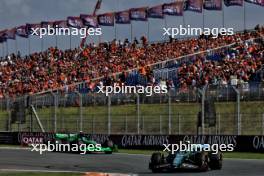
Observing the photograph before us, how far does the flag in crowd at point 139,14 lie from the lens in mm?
53062

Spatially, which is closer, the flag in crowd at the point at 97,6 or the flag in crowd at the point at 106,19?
the flag in crowd at the point at 106,19

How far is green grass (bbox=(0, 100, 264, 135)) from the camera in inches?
1038

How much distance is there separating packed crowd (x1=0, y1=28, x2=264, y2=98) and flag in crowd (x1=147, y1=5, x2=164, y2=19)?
3.82 metres

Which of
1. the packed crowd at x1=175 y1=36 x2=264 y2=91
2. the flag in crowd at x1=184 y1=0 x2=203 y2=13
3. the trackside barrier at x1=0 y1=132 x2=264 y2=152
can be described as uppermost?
the flag in crowd at x1=184 y1=0 x2=203 y2=13

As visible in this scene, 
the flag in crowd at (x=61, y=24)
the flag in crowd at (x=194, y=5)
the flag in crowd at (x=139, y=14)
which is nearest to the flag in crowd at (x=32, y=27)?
the flag in crowd at (x=61, y=24)

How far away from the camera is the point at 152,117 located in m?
28.7

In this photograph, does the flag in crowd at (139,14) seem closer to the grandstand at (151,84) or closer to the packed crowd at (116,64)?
the packed crowd at (116,64)

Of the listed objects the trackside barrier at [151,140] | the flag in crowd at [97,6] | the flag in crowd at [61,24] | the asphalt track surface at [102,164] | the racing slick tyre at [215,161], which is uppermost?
the flag in crowd at [97,6]

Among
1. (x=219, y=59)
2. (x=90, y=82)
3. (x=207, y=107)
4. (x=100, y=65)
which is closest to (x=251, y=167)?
(x=207, y=107)

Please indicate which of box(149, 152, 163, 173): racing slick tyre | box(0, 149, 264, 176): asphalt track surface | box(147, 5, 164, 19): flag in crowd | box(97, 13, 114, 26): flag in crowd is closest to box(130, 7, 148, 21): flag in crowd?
box(147, 5, 164, 19): flag in crowd

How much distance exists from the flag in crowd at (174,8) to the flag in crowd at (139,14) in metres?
3.12

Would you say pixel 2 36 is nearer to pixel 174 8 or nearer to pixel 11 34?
pixel 11 34

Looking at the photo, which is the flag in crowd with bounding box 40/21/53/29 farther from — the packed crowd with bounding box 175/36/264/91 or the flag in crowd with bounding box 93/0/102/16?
the packed crowd with bounding box 175/36/264/91

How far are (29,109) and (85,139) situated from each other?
663cm
